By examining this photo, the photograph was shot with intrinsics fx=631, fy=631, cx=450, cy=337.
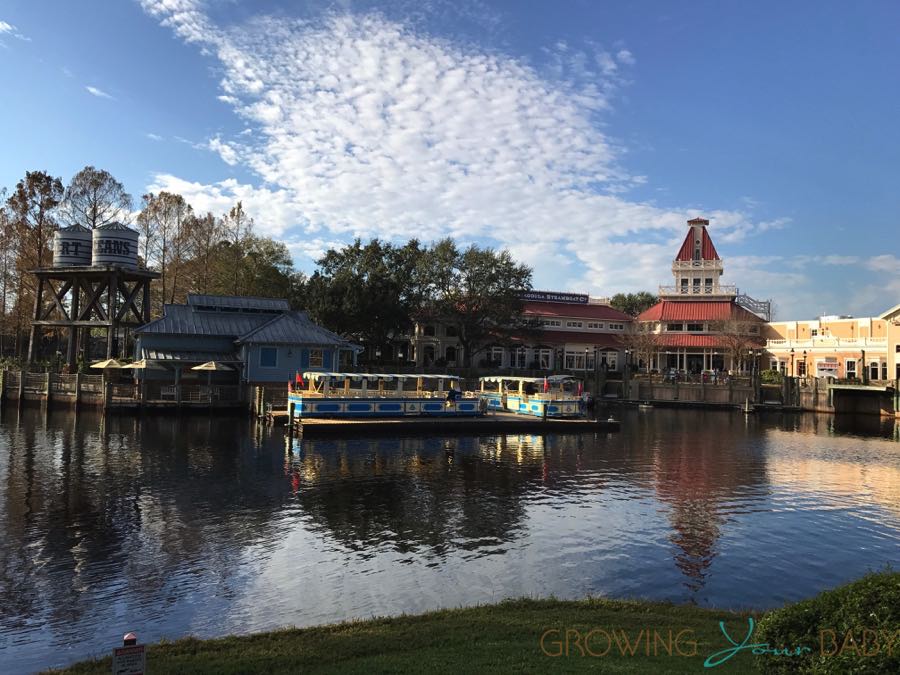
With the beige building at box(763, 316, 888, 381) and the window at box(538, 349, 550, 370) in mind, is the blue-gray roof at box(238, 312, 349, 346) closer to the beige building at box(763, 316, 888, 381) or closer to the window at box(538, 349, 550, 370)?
the window at box(538, 349, 550, 370)

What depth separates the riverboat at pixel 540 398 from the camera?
46.0 meters

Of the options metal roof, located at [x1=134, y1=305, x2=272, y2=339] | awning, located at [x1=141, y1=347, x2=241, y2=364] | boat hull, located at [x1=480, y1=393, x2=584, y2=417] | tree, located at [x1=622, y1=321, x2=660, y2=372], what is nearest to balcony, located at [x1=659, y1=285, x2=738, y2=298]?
tree, located at [x1=622, y1=321, x2=660, y2=372]

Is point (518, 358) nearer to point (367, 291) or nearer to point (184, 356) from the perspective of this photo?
point (367, 291)

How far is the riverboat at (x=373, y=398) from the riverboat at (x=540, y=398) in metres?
2.64

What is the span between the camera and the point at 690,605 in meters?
12.5

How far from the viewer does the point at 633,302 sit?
12181 centimetres

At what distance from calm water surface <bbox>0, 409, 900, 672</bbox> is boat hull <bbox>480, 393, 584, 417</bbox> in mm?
11054

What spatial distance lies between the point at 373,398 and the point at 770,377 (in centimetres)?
5064

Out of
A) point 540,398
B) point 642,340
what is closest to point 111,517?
point 540,398

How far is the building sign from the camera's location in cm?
8950

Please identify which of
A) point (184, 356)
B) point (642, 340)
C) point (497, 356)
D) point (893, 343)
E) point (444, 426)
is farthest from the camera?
point (497, 356)

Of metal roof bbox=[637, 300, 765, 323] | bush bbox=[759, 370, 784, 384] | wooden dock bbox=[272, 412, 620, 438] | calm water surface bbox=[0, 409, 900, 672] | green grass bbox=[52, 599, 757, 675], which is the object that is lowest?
calm water surface bbox=[0, 409, 900, 672]

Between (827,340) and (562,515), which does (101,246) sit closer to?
(562,515)

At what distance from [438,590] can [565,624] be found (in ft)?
12.4
